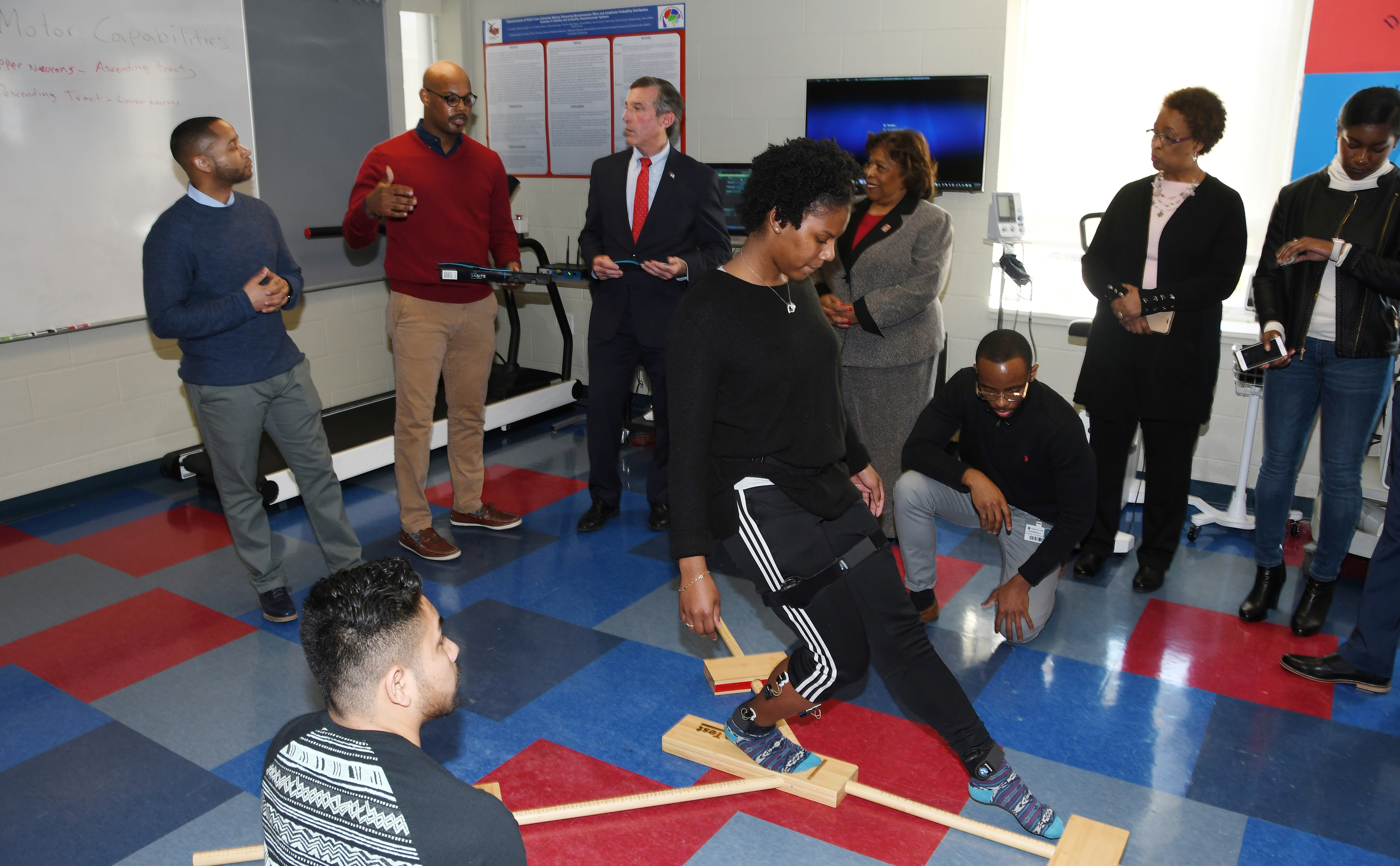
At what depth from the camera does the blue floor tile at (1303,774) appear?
91.7 inches

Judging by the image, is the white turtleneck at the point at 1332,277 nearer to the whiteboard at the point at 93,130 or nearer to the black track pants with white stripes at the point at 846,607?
the black track pants with white stripes at the point at 846,607

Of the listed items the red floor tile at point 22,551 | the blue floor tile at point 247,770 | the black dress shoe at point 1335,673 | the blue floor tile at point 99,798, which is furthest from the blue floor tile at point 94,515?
the black dress shoe at point 1335,673

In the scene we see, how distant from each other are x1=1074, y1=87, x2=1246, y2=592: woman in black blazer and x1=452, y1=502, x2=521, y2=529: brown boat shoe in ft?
7.61

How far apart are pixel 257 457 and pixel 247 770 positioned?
1.14 meters

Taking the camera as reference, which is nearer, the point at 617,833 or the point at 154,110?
the point at 617,833

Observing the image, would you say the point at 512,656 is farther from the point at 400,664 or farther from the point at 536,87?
the point at 536,87

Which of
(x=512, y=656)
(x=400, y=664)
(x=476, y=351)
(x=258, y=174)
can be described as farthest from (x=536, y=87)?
(x=400, y=664)

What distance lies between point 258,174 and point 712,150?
7.80 feet

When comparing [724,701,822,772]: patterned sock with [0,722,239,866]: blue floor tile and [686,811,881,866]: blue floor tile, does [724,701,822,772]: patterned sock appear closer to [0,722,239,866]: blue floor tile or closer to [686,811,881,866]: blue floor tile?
[686,811,881,866]: blue floor tile

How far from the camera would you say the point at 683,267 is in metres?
3.84

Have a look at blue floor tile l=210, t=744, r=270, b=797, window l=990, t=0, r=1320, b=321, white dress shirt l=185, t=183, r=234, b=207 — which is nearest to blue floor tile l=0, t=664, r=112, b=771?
blue floor tile l=210, t=744, r=270, b=797

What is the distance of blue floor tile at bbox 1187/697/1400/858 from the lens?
2330mm

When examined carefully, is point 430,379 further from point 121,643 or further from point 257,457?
point 121,643

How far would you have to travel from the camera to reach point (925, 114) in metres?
4.73
